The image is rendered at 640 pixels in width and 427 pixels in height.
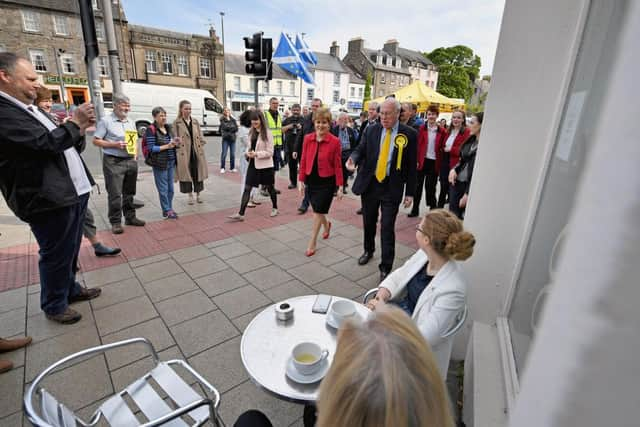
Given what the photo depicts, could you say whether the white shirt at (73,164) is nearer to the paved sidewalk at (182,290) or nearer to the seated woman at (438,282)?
the paved sidewalk at (182,290)

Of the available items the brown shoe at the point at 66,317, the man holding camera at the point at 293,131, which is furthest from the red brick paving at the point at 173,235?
the brown shoe at the point at 66,317

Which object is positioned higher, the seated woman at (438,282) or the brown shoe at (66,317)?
the seated woman at (438,282)

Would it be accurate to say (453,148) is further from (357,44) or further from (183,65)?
(357,44)

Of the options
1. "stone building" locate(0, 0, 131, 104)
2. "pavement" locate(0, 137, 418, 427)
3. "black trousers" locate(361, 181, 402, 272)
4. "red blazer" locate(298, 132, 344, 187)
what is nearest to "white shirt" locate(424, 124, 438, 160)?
"pavement" locate(0, 137, 418, 427)

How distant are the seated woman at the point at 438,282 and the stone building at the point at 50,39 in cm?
2806

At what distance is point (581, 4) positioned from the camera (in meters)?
1.75

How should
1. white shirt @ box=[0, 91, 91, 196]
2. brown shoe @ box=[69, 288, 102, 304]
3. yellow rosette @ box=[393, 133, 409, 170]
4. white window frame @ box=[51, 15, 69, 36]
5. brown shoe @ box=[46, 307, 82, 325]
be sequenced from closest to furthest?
white shirt @ box=[0, 91, 91, 196] → brown shoe @ box=[46, 307, 82, 325] → brown shoe @ box=[69, 288, 102, 304] → yellow rosette @ box=[393, 133, 409, 170] → white window frame @ box=[51, 15, 69, 36]

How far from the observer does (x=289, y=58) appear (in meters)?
8.84

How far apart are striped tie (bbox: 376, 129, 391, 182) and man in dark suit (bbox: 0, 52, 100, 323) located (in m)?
2.68

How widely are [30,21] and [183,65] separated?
1102cm

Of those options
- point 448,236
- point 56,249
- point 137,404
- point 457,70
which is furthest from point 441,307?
point 457,70

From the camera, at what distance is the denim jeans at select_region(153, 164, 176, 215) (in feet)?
17.2

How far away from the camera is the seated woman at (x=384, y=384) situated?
782 millimetres

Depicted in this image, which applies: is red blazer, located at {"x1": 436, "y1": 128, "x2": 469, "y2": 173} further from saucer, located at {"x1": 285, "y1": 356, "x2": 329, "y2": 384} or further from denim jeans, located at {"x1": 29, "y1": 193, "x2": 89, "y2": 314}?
denim jeans, located at {"x1": 29, "y1": 193, "x2": 89, "y2": 314}
